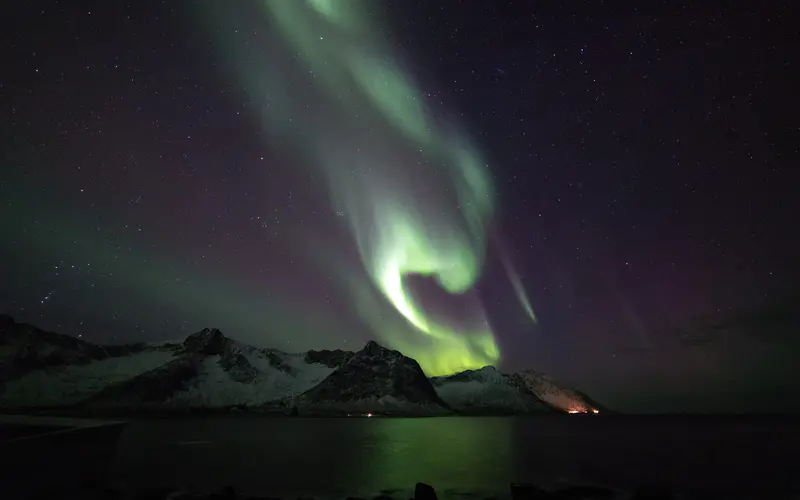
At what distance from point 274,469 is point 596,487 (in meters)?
37.2

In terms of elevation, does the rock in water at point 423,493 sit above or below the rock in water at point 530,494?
below

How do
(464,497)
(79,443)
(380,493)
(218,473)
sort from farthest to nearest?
(218,473), (380,493), (464,497), (79,443)

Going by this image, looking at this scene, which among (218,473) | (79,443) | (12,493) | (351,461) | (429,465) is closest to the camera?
(12,493)

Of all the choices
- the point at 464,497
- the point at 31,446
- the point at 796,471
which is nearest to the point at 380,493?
the point at 464,497

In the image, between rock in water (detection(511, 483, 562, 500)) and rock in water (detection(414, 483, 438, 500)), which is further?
rock in water (detection(511, 483, 562, 500))

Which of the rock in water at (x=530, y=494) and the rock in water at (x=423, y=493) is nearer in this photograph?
the rock in water at (x=423, y=493)

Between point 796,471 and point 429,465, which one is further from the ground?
point 796,471

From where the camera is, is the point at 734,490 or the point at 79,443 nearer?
the point at 79,443

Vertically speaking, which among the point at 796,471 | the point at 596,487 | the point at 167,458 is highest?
the point at 796,471

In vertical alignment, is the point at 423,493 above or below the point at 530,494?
below

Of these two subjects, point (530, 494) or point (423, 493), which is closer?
point (423, 493)

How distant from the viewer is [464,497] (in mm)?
44250

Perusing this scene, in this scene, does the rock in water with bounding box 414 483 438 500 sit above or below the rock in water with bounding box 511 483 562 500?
below

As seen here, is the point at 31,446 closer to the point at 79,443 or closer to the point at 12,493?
the point at 12,493
